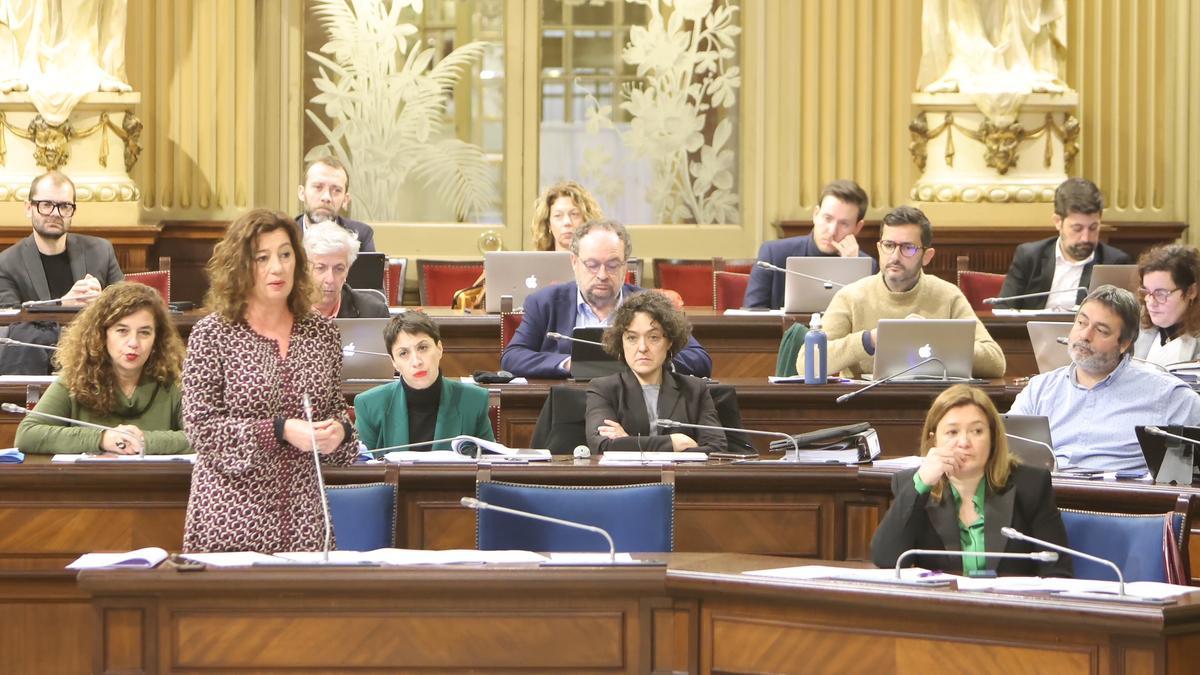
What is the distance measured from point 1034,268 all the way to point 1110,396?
9.71 feet

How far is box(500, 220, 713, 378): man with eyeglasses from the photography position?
6.09m

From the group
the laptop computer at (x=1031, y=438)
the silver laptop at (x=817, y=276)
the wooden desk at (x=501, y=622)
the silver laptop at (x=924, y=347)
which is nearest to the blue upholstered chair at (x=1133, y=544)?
the laptop computer at (x=1031, y=438)

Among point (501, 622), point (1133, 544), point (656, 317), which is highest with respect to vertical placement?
point (656, 317)

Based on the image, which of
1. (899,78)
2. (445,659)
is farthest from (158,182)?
(445,659)

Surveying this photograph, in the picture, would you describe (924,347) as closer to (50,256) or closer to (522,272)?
(522,272)

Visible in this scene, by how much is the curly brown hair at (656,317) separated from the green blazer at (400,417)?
0.45m

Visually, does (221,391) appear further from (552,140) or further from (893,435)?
(552,140)

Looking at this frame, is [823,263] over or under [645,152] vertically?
under

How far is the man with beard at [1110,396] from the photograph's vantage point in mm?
4996

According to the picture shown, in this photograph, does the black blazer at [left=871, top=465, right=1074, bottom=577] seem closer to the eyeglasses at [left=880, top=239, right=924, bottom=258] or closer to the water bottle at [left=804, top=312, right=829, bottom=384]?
the water bottle at [left=804, top=312, right=829, bottom=384]

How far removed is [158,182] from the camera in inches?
378

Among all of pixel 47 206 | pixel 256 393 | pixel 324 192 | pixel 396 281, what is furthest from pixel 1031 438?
pixel 47 206

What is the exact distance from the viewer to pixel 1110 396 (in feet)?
16.6

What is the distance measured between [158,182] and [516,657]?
657 cm
